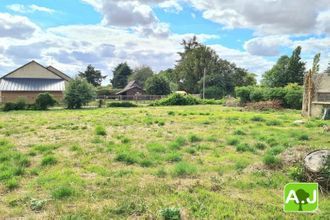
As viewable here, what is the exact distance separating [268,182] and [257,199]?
97 centimetres

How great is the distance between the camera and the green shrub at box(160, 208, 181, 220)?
185 inches

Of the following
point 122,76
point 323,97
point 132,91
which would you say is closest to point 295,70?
point 132,91

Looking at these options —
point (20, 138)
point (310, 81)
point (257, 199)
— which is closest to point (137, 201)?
point (257, 199)

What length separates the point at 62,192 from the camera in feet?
18.7

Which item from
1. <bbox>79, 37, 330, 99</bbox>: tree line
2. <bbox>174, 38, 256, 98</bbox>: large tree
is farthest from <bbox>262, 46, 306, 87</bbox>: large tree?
<bbox>174, 38, 256, 98</bbox>: large tree

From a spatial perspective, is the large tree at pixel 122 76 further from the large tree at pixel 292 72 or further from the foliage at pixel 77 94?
the foliage at pixel 77 94

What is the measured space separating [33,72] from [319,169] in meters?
55.0

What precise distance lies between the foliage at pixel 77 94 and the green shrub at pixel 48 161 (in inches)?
1176

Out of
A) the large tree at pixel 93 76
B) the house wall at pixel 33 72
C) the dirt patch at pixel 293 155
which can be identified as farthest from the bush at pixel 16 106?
the large tree at pixel 93 76

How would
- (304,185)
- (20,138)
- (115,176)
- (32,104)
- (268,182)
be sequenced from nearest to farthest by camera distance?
(304,185)
(268,182)
(115,176)
(20,138)
(32,104)

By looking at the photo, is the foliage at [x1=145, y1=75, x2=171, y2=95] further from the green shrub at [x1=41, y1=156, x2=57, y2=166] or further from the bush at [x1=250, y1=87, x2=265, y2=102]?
the green shrub at [x1=41, y1=156, x2=57, y2=166]

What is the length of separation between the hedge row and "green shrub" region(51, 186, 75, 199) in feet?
87.4

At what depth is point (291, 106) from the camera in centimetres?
3005

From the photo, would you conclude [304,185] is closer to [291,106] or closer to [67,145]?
[67,145]
